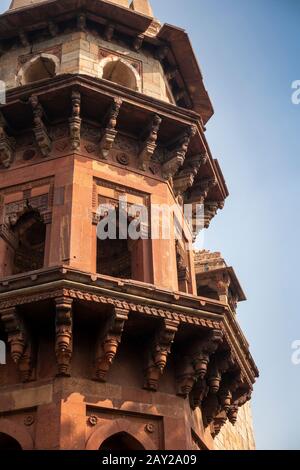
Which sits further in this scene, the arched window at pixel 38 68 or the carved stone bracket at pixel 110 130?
the arched window at pixel 38 68

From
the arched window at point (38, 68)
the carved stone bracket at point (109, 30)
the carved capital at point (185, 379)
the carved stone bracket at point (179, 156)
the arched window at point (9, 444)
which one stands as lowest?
the arched window at point (9, 444)

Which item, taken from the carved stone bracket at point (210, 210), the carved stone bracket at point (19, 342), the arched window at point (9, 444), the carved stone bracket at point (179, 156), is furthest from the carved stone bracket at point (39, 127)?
the arched window at point (9, 444)

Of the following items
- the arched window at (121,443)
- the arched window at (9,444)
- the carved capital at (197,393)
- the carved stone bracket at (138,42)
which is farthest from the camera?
the carved stone bracket at (138,42)

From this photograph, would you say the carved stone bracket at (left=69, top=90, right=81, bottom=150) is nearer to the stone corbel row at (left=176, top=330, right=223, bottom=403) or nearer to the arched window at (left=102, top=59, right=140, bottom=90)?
the arched window at (left=102, top=59, right=140, bottom=90)

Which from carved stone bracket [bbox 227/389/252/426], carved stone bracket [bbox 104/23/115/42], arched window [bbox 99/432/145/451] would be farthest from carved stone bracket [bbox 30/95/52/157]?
carved stone bracket [bbox 227/389/252/426]

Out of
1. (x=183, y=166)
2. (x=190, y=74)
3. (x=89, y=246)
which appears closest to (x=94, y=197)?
(x=89, y=246)

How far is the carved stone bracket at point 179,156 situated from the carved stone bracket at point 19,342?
4279 millimetres

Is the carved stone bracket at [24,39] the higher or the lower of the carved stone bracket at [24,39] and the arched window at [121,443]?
the higher

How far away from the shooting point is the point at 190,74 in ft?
47.4

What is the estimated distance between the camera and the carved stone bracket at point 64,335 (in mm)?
8961

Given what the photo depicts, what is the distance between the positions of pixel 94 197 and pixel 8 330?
2.92 metres

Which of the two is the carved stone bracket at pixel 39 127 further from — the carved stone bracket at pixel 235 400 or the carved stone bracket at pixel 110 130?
the carved stone bracket at pixel 235 400

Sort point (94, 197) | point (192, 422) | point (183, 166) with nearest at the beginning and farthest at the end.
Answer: point (192, 422), point (94, 197), point (183, 166)
